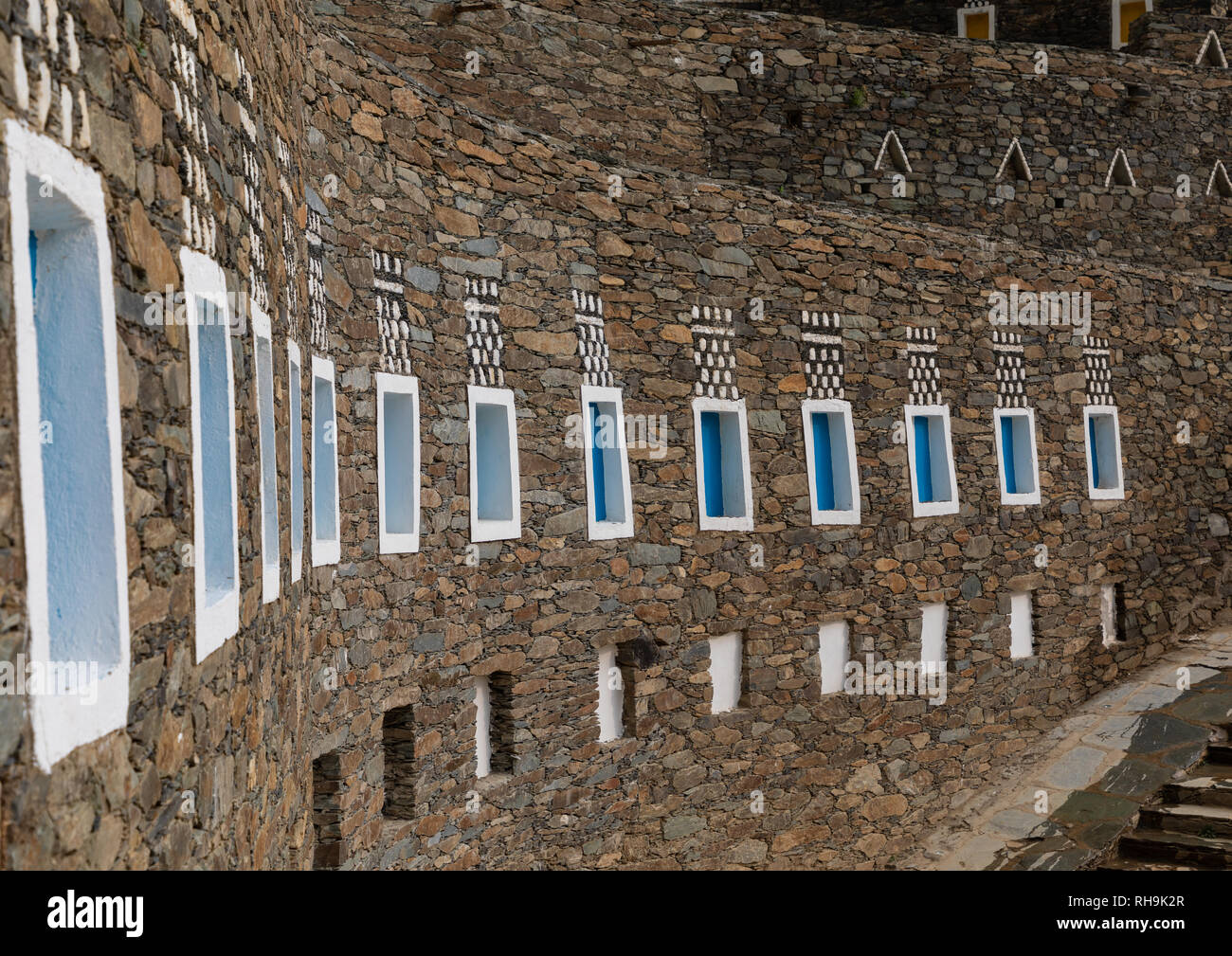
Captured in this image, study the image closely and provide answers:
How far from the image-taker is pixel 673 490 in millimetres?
9406

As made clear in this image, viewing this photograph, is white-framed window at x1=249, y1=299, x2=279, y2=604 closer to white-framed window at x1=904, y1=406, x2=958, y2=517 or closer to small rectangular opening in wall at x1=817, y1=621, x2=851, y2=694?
small rectangular opening in wall at x1=817, y1=621, x2=851, y2=694

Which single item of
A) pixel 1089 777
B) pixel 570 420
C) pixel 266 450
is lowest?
pixel 1089 777

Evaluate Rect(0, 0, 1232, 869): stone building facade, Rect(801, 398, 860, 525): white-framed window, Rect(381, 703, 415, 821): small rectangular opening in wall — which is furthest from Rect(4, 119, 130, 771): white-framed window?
Rect(801, 398, 860, 525): white-framed window

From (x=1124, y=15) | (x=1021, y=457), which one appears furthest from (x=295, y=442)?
(x=1124, y=15)

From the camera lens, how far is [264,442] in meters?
4.37

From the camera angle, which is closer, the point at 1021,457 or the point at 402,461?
the point at 402,461

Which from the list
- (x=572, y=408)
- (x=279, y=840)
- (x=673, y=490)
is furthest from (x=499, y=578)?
(x=279, y=840)

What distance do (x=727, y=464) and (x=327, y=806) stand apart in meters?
4.27

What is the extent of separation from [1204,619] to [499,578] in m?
9.18

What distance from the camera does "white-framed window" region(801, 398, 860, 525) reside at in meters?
10.5

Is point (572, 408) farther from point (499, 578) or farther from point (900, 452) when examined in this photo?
point (900, 452)

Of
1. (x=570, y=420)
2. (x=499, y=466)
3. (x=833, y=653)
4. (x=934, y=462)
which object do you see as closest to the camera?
(x=499, y=466)

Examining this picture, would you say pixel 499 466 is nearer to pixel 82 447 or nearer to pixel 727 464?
pixel 727 464

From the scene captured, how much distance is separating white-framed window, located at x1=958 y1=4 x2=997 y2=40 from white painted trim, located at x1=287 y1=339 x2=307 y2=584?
1813 centimetres
